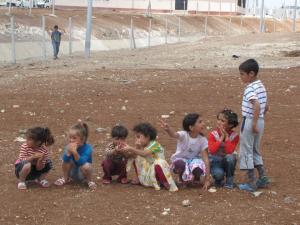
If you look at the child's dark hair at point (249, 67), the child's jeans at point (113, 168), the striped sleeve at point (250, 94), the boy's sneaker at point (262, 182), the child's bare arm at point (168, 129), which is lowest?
the boy's sneaker at point (262, 182)

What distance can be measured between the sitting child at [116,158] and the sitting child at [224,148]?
1.04m

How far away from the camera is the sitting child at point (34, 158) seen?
7.26 m

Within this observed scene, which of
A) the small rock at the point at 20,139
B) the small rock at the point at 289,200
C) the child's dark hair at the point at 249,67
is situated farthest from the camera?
the small rock at the point at 20,139

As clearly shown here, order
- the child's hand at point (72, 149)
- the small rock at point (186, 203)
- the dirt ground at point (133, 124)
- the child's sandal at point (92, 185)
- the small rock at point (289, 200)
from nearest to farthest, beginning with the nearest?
1. the dirt ground at point (133, 124)
2. the small rock at point (186, 203)
3. the small rock at point (289, 200)
4. the child's hand at point (72, 149)
5. the child's sandal at point (92, 185)

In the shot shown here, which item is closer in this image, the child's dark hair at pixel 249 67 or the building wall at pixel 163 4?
the child's dark hair at pixel 249 67

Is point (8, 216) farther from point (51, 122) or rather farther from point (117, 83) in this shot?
point (117, 83)

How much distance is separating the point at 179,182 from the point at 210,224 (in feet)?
5.19

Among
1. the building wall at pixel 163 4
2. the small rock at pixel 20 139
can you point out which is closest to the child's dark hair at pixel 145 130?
the small rock at pixel 20 139

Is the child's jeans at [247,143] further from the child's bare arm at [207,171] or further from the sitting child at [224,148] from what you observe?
the child's bare arm at [207,171]

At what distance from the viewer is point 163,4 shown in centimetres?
9075

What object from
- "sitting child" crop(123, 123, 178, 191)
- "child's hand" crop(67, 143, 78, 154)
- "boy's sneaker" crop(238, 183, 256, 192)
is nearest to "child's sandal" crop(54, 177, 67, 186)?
"child's hand" crop(67, 143, 78, 154)

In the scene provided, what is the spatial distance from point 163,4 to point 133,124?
8102cm

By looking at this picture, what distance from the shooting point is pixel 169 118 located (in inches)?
469

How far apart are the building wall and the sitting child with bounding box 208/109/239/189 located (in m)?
78.2
